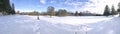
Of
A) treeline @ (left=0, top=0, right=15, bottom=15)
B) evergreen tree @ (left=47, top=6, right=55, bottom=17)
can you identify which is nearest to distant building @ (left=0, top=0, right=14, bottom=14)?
treeline @ (left=0, top=0, right=15, bottom=15)

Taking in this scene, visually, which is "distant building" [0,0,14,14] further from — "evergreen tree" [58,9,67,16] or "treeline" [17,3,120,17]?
"evergreen tree" [58,9,67,16]

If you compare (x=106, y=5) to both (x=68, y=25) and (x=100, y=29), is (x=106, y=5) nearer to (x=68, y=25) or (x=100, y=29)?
(x=100, y=29)

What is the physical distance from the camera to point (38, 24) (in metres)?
1.84

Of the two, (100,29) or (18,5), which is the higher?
(18,5)

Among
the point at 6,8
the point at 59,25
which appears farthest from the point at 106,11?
the point at 6,8

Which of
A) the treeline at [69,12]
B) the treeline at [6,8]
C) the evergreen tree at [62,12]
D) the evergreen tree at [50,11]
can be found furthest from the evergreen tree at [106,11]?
the treeline at [6,8]

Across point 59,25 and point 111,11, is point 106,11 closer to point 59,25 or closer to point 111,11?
point 111,11

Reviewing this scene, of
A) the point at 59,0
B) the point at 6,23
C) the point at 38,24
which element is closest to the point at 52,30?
the point at 38,24

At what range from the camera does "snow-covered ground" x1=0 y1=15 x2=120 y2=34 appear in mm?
1807

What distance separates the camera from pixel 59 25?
6.12ft

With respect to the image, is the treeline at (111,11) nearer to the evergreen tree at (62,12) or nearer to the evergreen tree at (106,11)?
the evergreen tree at (106,11)

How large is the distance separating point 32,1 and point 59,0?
23cm

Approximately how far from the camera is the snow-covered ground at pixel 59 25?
181cm

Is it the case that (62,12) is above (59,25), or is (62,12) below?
above
